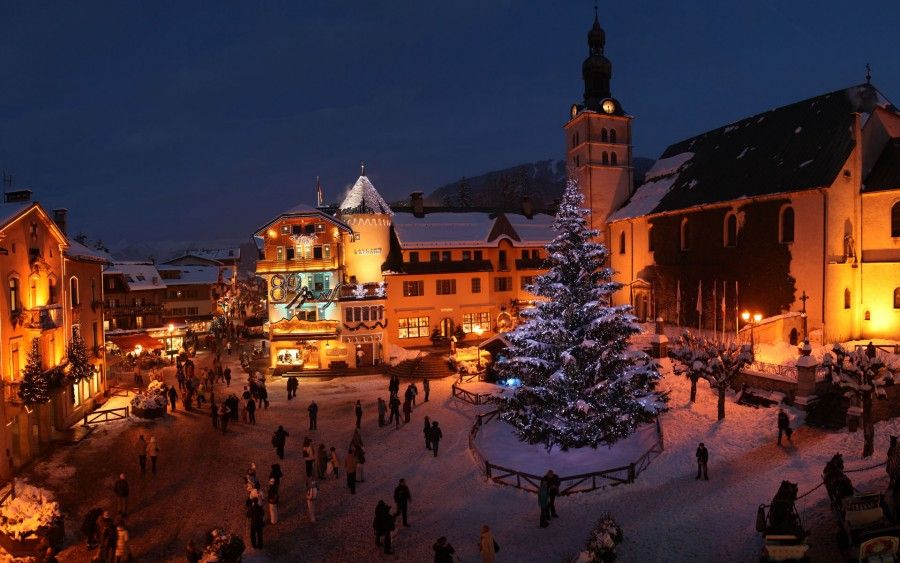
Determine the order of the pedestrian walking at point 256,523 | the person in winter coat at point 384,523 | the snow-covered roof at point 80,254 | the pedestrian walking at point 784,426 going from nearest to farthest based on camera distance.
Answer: the person in winter coat at point 384,523
the pedestrian walking at point 256,523
the pedestrian walking at point 784,426
the snow-covered roof at point 80,254

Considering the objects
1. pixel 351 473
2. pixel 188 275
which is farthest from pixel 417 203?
pixel 351 473

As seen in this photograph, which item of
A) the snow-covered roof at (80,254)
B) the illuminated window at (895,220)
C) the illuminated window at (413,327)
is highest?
the illuminated window at (895,220)

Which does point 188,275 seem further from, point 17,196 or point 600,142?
point 600,142

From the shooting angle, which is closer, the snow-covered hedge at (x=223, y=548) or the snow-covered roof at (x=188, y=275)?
the snow-covered hedge at (x=223, y=548)

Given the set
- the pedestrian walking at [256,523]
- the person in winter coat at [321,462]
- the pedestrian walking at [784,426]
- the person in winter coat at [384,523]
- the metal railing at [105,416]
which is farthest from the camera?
the metal railing at [105,416]

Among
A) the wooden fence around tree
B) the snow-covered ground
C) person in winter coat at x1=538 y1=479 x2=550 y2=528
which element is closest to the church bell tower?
the snow-covered ground

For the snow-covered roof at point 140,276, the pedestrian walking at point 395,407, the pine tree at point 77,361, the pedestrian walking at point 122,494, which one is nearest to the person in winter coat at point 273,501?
the pedestrian walking at point 122,494

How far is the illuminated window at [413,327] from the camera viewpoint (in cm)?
4669

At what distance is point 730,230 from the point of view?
36656mm

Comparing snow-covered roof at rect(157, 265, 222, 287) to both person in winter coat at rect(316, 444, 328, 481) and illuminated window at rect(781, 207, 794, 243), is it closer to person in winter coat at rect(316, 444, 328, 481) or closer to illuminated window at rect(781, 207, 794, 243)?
person in winter coat at rect(316, 444, 328, 481)

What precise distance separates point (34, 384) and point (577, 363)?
20.9m

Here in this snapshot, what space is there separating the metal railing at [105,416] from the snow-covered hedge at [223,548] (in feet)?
62.4

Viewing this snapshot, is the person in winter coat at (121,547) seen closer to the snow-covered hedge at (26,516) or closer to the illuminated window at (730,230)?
the snow-covered hedge at (26,516)

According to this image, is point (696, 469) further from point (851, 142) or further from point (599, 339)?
point (851, 142)
